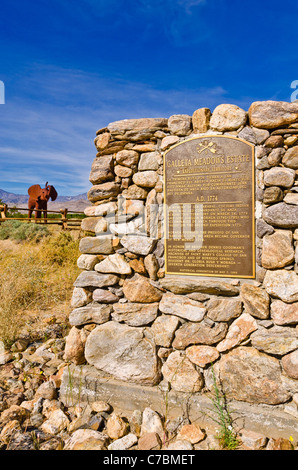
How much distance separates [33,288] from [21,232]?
488 centimetres

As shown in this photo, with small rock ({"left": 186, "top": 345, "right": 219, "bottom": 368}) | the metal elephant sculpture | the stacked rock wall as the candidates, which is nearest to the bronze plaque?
the stacked rock wall

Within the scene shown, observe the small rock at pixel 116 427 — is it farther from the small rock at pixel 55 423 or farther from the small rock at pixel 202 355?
the small rock at pixel 202 355

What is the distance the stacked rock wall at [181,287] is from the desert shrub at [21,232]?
6.68 m

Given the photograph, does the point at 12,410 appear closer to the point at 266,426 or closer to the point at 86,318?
the point at 86,318

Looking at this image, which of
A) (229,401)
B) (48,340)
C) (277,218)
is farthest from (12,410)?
(277,218)

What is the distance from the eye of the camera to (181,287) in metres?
2.69

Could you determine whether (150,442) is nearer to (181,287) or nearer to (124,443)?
(124,443)

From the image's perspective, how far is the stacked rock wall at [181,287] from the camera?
2387 millimetres

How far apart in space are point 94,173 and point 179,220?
3.56 ft

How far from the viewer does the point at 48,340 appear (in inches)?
153

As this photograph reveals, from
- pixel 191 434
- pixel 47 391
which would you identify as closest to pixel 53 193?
pixel 47 391

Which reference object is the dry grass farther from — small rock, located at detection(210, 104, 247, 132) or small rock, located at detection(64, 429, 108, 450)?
small rock, located at detection(210, 104, 247, 132)

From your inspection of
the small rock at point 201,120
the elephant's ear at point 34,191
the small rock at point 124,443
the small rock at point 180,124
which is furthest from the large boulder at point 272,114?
the elephant's ear at point 34,191

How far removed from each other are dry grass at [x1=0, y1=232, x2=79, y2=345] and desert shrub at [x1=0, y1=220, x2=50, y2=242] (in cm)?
232
